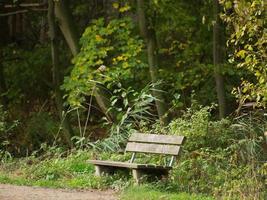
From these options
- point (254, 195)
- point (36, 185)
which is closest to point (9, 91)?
point (36, 185)

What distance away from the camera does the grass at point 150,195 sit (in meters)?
9.35

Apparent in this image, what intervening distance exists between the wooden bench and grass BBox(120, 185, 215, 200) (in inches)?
16.6

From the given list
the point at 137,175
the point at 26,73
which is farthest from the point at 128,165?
the point at 26,73

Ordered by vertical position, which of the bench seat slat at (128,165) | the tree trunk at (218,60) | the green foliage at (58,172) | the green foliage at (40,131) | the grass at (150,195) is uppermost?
the tree trunk at (218,60)

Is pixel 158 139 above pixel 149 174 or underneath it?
above

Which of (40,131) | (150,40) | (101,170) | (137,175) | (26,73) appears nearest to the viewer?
(137,175)

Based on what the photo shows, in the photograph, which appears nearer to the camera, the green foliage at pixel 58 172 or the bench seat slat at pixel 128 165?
the bench seat slat at pixel 128 165

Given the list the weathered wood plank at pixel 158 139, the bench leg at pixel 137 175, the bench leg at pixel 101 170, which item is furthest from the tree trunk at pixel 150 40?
the bench leg at pixel 137 175

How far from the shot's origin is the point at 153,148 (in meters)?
11.2

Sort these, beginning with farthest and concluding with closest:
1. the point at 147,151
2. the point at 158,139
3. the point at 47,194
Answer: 1. the point at 147,151
2. the point at 158,139
3. the point at 47,194

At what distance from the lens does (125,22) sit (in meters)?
16.2

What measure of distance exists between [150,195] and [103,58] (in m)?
7.20

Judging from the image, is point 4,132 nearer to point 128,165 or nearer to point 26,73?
point 26,73

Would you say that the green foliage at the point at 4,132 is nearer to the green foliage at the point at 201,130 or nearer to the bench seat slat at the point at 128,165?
the bench seat slat at the point at 128,165
